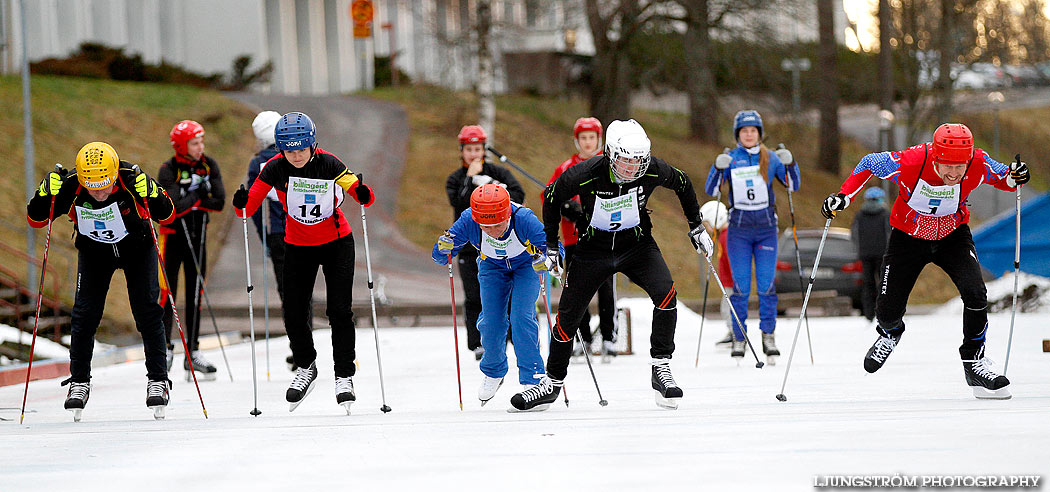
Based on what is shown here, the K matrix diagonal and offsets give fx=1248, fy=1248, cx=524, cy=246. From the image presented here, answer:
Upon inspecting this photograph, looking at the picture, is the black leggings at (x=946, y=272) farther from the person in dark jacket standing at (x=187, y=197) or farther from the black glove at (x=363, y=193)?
the person in dark jacket standing at (x=187, y=197)

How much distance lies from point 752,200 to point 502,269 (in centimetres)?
322

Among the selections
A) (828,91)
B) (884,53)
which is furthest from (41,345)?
(828,91)

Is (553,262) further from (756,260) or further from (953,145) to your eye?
(756,260)

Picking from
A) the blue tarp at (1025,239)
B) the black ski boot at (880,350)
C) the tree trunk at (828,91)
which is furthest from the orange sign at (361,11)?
the black ski boot at (880,350)

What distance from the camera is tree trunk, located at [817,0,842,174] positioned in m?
37.2

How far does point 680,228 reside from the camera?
3103 cm

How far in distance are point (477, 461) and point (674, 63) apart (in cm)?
3736

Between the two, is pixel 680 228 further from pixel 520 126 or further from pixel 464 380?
pixel 464 380

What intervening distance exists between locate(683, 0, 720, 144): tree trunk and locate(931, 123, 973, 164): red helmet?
2140 centimetres

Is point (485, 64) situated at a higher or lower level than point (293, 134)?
lower

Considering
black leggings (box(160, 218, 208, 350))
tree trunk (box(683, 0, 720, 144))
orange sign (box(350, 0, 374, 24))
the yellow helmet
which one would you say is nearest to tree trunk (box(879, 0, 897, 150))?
tree trunk (box(683, 0, 720, 144))

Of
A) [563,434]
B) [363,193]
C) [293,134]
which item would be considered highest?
[293,134]

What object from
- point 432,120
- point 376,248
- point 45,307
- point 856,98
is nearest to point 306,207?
point 45,307

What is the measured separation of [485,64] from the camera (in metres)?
30.2
